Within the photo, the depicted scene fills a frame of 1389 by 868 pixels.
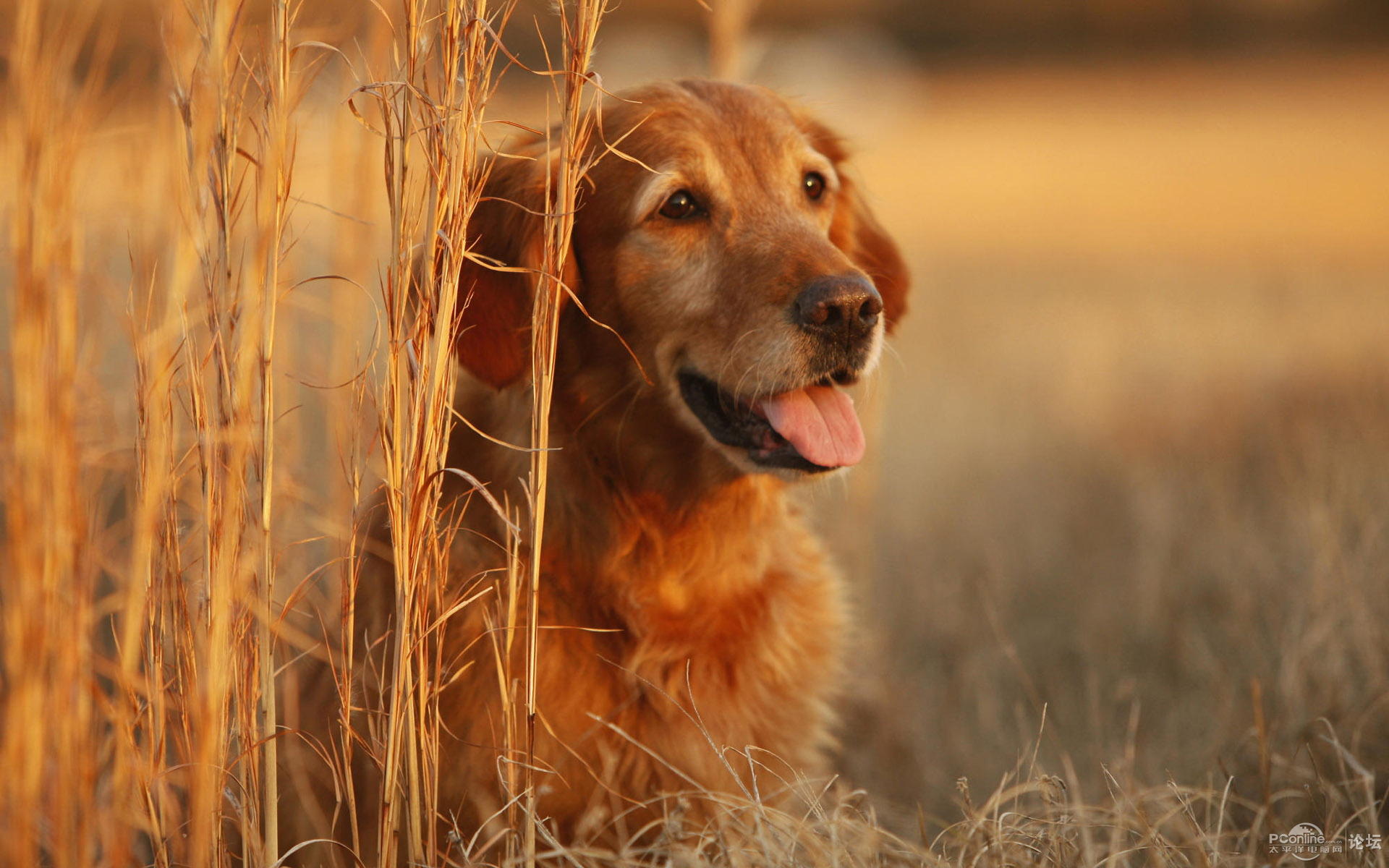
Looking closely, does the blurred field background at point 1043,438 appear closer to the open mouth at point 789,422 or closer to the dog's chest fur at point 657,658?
the dog's chest fur at point 657,658

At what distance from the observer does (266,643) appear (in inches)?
62.6

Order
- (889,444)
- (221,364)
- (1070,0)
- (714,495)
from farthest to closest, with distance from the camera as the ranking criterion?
(1070,0), (889,444), (714,495), (221,364)

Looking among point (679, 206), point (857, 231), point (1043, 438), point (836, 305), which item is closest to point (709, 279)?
point (679, 206)

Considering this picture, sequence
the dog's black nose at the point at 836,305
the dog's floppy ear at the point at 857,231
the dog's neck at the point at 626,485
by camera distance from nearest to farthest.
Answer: the dog's black nose at the point at 836,305 < the dog's neck at the point at 626,485 < the dog's floppy ear at the point at 857,231

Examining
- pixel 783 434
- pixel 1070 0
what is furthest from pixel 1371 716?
pixel 1070 0

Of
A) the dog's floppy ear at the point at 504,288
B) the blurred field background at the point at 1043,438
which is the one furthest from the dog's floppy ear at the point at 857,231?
the dog's floppy ear at the point at 504,288

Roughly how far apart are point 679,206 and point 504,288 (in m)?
0.44

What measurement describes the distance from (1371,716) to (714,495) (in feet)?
5.62

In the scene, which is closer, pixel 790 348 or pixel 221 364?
pixel 221 364

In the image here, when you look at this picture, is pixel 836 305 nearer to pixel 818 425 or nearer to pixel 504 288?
pixel 818 425

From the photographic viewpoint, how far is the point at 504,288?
222cm

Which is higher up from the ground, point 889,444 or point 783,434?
point 783,434

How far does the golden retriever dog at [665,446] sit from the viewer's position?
7.15 ft

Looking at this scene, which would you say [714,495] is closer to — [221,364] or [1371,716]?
[221,364]
